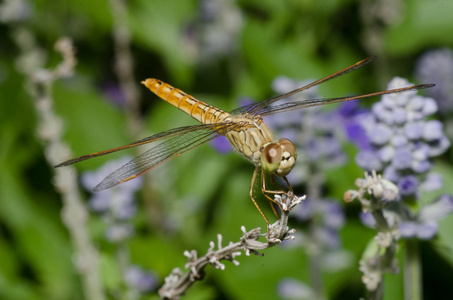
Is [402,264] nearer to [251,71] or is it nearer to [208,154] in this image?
[208,154]

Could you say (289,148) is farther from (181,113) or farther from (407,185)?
(181,113)

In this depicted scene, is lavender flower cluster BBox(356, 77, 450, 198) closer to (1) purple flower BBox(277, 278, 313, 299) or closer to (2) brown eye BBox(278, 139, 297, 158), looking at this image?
(2) brown eye BBox(278, 139, 297, 158)

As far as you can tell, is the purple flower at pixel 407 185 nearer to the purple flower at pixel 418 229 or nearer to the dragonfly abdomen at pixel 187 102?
the purple flower at pixel 418 229

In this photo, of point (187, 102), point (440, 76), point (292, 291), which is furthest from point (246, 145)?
point (440, 76)

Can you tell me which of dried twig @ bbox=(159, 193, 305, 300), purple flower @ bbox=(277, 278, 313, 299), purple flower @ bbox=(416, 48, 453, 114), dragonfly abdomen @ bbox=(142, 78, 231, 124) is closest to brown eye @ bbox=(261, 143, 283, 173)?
dried twig @ bbox=(159, 193, 305, 300)

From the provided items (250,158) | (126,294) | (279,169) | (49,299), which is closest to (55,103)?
(49,299)

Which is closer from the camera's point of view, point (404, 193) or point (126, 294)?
point (404, 193)
